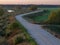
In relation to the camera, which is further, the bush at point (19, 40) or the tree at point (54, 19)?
the tree at point (54, 19)

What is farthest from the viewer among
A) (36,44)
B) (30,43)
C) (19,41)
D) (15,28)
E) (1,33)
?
(15,28)

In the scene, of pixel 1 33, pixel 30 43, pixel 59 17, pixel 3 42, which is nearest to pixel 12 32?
pixel 1 33

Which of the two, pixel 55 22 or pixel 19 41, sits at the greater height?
pixel 19 41

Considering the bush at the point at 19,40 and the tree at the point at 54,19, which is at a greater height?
the bush at the point at 19,40

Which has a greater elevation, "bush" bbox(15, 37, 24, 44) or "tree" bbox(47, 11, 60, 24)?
"bush" bbox(15, 37, 24, 44)

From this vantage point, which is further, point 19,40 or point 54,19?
point 54,19

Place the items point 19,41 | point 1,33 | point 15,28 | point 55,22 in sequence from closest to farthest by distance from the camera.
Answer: point 19,41 → point 1,33 → point 15,28 → point 55,22

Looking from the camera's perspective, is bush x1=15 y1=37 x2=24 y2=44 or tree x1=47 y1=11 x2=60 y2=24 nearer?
bush x1=15 y1=37 x2=24 y2=44

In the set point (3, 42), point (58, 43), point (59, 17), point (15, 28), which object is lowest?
point (59, 17)

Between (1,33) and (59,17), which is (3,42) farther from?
(59,17)

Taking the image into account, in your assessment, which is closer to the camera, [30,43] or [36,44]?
[36,44]

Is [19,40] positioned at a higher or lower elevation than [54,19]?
higher
